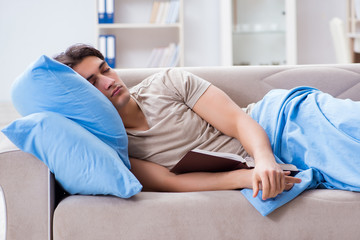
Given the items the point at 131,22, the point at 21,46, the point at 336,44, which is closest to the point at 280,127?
the point at 336,44

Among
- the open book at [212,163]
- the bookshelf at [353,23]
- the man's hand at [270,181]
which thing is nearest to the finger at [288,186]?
the man's hand at [270,181]

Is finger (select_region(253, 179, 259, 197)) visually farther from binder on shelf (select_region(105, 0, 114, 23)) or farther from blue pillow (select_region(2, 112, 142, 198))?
binder on shelf (select_region(105, 0, 114, 23))

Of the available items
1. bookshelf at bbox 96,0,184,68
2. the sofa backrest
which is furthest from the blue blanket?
bookshelf at bbox 96,0,184,68

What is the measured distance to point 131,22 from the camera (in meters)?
3.91

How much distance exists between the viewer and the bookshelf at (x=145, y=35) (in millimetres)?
3734

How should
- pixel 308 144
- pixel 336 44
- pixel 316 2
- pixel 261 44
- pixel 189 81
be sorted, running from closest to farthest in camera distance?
pixel 308 144 < pixel 189 81 < pixel 336 44 < pixel 261 44 < pixel 316 2

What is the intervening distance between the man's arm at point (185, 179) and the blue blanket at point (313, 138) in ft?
0.20

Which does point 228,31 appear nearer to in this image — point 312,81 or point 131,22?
point 131,22

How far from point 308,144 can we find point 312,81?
505 mm

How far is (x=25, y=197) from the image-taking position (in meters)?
1.01

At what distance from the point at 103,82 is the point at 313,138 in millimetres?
607

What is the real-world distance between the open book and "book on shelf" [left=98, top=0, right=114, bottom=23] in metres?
2.67

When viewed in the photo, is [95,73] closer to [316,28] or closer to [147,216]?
[147,216]

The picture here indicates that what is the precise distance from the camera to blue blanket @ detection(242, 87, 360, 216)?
1.10 metres
